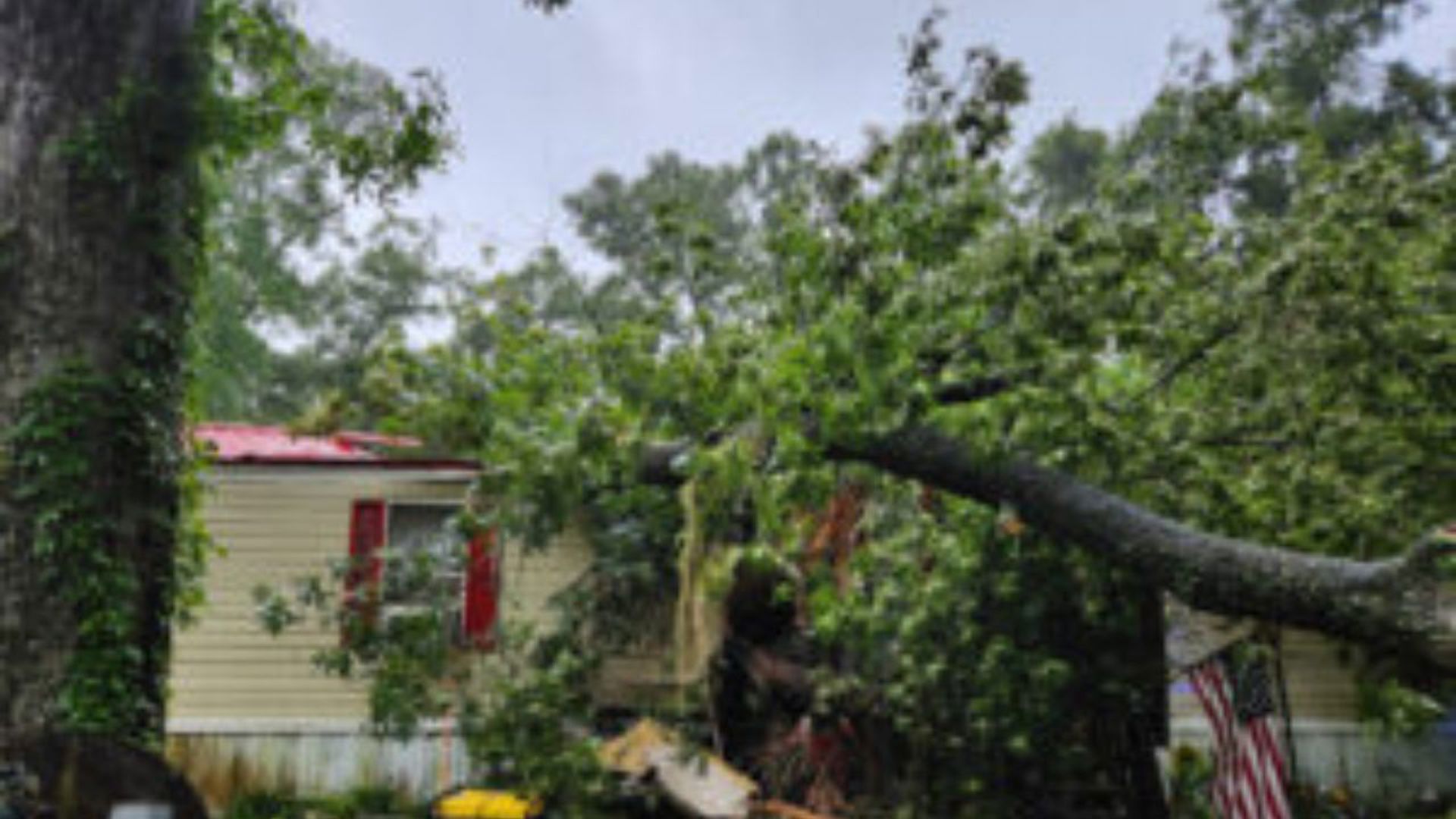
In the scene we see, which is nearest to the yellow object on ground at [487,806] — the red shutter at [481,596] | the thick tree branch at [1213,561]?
the red shutter at [481,596]

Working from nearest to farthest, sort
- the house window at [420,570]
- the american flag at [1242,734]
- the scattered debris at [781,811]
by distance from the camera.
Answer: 1. the american flag at [1242,734]
2. the house window at [420,570]
3. the scattered debris at [781,811]

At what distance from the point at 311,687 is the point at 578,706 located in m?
3.65

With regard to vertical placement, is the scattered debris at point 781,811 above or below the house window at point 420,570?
below

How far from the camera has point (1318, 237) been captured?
297 inches

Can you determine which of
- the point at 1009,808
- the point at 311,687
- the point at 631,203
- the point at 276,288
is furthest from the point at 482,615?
the point at 631,203

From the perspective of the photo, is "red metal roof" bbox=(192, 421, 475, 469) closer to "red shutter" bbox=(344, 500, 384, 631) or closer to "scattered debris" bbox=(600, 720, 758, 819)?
"red shutter" bbox=(344, 500, 384, 631)

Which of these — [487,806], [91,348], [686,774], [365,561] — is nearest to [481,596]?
[365,561]

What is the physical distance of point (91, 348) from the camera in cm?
534

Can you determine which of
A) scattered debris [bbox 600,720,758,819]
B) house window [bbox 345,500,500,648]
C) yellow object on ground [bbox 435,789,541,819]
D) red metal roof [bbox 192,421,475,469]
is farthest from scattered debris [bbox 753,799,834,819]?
red metal roof [bbox 192,421,475,469]

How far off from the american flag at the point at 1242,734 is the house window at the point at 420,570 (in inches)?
225

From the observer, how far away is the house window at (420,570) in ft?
27.0

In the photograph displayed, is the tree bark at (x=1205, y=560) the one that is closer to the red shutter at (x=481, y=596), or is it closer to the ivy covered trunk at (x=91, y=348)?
the ivy covered trunk at (x=91, y=348)

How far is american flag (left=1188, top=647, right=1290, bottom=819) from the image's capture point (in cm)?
776

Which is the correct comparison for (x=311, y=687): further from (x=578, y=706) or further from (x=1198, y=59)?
(x=1198, y=59)
